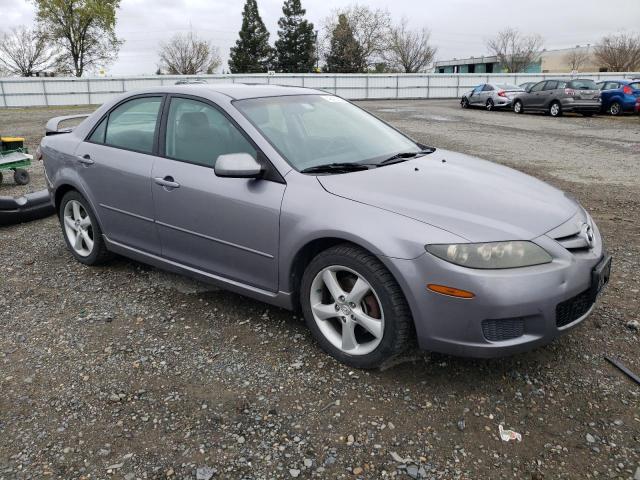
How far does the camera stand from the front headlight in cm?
264

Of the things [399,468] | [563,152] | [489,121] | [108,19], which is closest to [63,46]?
[108,19]

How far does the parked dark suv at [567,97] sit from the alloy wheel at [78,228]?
2011cm

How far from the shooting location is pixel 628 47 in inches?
2140

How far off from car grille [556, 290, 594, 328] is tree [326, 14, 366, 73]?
59878 millimetres

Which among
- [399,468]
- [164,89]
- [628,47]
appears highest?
[628,47]

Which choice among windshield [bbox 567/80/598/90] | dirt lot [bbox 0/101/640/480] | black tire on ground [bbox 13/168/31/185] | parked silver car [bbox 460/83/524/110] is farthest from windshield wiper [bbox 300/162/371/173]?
parked silver car [bbox 460/83/524/110]

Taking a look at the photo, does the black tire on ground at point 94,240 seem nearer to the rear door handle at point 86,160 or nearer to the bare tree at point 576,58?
the rear door handle at point 86,160

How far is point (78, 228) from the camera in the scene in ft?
15.7

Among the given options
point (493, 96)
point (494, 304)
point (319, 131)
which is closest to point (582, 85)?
point (493, 96)

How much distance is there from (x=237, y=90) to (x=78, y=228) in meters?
2.02

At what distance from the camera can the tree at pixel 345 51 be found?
59.6 m

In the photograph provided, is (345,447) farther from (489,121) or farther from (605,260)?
(489,121)

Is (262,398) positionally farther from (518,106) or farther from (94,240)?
(518,106)

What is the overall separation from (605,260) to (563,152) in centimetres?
955
